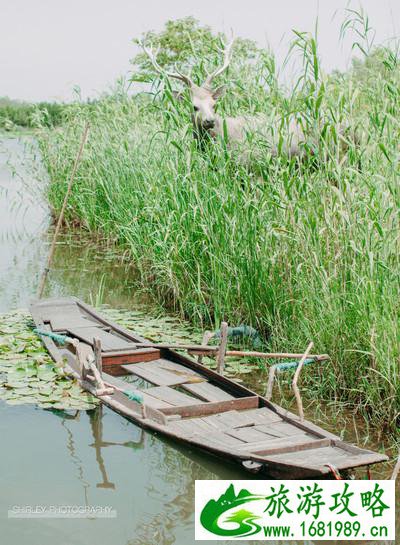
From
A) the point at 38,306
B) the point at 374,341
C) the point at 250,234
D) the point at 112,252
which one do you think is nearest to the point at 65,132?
the point at 112,252

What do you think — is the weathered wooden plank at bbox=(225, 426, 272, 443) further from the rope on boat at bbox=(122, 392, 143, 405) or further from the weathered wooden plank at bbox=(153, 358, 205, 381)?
the weathered wooden plank at bbox=(153, 358, 205, 381)

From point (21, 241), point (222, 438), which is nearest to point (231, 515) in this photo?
point (222, 438)

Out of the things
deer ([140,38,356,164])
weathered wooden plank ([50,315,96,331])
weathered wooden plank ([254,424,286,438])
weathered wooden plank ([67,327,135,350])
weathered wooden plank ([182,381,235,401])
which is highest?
deer ([140,38,356,164])

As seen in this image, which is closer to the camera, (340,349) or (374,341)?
(374,341)

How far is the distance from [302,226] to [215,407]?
1479mm

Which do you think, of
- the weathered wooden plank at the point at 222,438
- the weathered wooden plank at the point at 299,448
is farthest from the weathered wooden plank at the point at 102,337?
the weathered wooden plank at the point at 299,448

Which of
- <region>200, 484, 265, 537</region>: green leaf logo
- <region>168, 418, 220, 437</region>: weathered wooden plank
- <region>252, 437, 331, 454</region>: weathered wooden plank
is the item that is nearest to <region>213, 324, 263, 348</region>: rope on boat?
<region>168, 418, 220, 437</region>: weathered wooden plank

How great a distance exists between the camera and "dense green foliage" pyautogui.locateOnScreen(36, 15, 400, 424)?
14.6 ft

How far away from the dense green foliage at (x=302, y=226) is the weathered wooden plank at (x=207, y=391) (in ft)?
2.22

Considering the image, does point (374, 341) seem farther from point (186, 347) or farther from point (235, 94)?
point (235, 94)

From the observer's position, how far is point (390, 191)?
4.47 meters

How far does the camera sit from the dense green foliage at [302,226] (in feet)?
14.6

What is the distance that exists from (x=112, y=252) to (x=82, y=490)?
6.65 meters

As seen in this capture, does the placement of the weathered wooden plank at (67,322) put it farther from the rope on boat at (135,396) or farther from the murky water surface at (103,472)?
the rope on boat at (135,396)
